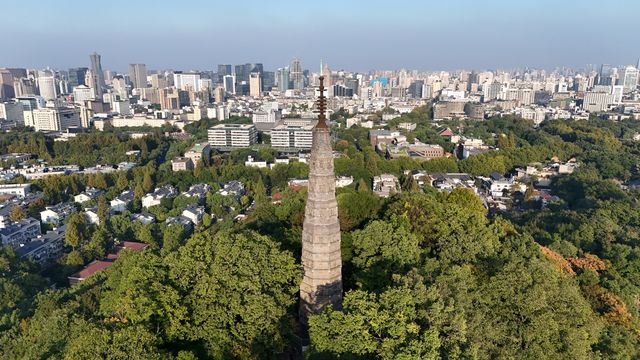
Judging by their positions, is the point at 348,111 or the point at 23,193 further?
the point at 348,111

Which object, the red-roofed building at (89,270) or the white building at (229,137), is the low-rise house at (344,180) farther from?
the white building at (229,137)

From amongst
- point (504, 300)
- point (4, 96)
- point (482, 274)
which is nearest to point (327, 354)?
point (504, 300)

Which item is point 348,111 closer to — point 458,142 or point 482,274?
point 458,142

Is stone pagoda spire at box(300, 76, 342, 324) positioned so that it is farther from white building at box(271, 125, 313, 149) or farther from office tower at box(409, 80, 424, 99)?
office tower at box(409, 80, 424, 99)

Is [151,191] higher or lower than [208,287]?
lower

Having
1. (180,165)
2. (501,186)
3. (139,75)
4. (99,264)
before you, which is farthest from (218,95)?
(99,264)

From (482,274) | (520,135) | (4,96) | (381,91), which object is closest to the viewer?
(482,274)

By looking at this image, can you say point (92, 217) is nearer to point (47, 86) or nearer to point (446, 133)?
point (446, 133)
